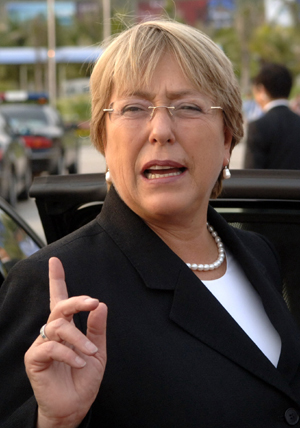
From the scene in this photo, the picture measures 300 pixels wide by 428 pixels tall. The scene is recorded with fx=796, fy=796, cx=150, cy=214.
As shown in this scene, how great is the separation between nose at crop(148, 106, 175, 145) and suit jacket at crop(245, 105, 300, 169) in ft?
13.6

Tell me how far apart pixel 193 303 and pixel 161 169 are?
385 millimetres

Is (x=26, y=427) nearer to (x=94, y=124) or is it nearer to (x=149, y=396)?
(x=149, y=396)

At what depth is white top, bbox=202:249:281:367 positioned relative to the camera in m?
2.28

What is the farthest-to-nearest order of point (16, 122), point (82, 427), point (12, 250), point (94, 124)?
point (16, 122) < point (12, 250) < point (94, 124) < point (82, 427)

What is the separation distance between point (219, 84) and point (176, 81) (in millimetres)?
156

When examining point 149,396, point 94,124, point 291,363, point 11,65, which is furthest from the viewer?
point 11,65

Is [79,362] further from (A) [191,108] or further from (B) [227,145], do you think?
(B) [227,145]

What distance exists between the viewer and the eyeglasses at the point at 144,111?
2.23 meters

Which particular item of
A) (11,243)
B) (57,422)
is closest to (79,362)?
(57,422)

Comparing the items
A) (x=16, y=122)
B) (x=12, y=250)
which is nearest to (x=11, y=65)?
(x=16, y=122)

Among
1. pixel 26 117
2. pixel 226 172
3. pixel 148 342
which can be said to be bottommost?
pixel 26 117

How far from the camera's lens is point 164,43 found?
7.52 ft

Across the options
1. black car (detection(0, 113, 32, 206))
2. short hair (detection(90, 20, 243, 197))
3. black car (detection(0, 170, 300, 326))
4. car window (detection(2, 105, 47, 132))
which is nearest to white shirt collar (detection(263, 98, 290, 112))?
black car (detection(0, 170, 300, 326))

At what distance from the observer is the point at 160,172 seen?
7.34 feet
